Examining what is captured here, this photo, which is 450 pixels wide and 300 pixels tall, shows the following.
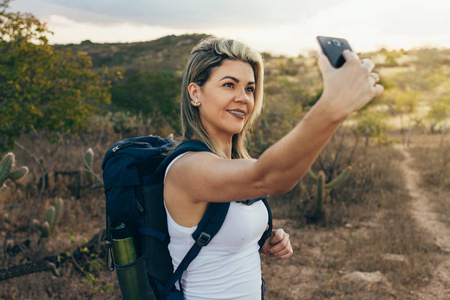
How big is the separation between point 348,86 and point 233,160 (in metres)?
0.39

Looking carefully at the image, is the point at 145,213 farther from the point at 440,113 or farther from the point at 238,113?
the point at 440,113

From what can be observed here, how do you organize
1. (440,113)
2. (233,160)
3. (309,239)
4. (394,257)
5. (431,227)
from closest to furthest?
(233,160) → (394,257) → (309,239) → (431,227) → (440,113)

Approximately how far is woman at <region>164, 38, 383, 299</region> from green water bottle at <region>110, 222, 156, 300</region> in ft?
0.47

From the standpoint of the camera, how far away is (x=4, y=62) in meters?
6.29

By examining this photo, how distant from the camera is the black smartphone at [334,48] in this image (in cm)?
90

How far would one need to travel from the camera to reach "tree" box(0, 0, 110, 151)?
621 centimetres

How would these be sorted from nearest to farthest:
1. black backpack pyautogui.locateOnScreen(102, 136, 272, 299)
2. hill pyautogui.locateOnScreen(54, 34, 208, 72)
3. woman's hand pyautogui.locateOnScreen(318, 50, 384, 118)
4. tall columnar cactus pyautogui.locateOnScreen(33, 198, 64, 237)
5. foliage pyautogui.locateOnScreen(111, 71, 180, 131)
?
woman's hand pyautogui.locateOnScreen(318, 50, 384, 118) < black backpack pyautogui.locateOnScreen(102, 136, 272, 299) < tall columnar cactus pyautogui.locateOnScreen(33, 198, 64, 237) < foliage pyautogui.locateOnScreen(111, 71, 180, 131) < hill pyautogui.locateOnScreen(54, 34, 208, 72)

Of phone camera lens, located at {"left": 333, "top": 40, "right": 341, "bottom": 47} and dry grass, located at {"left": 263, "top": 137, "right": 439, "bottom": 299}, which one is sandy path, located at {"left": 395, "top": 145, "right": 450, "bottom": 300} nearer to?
dry grass, located at {"left": 263, "top": 137, "right": 439, "bottom": 299}

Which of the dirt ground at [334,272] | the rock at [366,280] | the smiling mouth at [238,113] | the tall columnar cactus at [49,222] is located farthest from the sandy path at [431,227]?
the tall columnar cactus at [49,222]

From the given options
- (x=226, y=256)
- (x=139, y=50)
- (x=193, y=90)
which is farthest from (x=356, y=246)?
(x=139, y=50)

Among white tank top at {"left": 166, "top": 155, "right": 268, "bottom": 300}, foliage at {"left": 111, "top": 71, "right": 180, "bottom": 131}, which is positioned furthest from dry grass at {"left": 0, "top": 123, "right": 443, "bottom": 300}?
foliage at {"left": 111, "top": 71, "right": 180, "bottom": 131}

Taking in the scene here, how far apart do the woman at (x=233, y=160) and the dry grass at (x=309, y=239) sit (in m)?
2.45

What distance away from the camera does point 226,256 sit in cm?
146

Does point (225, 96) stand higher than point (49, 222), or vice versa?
point (225, 96)
